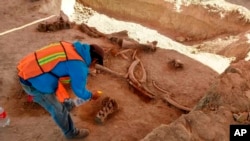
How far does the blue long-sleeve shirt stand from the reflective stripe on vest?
0.04 meters

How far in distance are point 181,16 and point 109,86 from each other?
4.73 m

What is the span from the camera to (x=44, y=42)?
7176 mm

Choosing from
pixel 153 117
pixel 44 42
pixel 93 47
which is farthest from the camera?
pixel 44 42

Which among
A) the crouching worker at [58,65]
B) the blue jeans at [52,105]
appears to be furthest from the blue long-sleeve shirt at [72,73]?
the blue jeans at [52,105]

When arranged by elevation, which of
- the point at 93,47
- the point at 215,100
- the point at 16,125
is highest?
the point at 93,47

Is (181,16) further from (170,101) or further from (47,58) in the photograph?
(47,58)

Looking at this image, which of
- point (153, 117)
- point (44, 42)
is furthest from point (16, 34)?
point (153, 117)

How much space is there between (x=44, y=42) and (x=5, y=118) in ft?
8.67

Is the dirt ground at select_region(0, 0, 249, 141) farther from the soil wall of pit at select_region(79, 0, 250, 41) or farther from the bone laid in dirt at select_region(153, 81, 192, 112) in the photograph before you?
the soil wall of pit at select_region(79, 0, 250, 41)

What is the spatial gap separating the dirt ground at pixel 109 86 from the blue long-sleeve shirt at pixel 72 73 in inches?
49.6

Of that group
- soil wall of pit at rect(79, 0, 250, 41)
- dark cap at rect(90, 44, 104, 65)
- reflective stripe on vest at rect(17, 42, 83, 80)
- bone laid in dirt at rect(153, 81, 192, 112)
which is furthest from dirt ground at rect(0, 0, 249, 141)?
reflective stripe on vest at rect(17, 42, 83, 80)

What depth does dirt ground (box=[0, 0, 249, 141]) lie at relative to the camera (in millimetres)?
4879

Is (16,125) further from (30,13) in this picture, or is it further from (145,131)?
(30,13)

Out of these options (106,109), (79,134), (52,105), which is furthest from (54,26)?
(52,105)
